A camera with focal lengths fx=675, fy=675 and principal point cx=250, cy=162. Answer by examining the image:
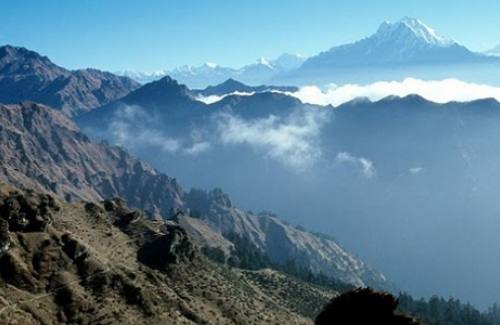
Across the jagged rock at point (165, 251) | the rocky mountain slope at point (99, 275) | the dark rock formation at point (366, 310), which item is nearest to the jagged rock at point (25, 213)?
the rocky mountain slope at point (99, 275)

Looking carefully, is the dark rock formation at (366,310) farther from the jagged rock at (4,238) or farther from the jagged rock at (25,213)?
the jagged rock at (25,213)

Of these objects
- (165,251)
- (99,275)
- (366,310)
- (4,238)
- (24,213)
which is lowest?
(99,275)

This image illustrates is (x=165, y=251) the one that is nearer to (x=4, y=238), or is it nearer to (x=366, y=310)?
(x=4, y=238)

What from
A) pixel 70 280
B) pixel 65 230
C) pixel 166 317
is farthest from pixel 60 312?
pixel 65 230

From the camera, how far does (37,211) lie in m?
155

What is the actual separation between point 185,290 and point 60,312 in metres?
45.1

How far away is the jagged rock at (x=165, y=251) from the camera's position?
18100cm

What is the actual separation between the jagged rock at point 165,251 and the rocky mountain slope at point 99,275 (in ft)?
0.90

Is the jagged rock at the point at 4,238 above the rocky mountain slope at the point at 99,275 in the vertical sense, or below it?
above

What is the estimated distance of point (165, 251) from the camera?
184 metres

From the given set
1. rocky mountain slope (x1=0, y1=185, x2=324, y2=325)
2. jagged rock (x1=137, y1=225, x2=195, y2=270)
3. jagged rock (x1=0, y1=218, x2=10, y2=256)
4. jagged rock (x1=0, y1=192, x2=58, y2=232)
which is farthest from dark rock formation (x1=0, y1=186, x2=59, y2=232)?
jagged rock (x1=137, y1=225, x2=195, y2=270)

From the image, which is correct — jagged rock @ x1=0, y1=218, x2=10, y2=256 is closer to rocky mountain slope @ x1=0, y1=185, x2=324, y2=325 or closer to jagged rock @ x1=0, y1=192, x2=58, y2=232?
rocky mountain slope @ x1=0, y1=185, x2=324, y2=325

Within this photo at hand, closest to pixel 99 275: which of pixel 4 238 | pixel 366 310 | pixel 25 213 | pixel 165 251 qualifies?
pixel 25 213

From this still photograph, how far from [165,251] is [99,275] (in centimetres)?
3579
